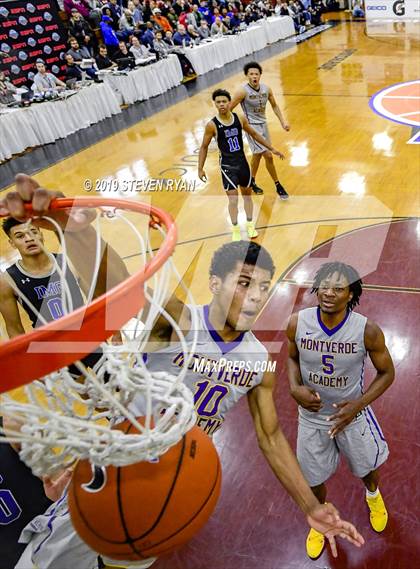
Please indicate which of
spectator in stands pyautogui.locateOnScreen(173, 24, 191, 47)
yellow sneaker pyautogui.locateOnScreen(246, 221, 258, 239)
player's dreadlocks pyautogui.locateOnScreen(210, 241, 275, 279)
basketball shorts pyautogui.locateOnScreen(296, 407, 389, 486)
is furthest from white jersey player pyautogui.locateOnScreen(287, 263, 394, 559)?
spectator in stands pyautogui.locateOnScreen(173, 24, 191, 47)

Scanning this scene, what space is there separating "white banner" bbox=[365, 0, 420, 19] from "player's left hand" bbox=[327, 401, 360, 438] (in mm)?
22359

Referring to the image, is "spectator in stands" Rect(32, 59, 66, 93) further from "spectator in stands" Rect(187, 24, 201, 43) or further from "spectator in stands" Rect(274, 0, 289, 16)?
"spectator in stands" Rect(274, 0, 289, 16)

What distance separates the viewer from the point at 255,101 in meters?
6.94

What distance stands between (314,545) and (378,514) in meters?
0.42

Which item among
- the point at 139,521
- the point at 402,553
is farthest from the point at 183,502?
the point at 402,553

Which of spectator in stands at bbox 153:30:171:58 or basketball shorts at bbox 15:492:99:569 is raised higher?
spectator in stands at bbox 153:30:171:58

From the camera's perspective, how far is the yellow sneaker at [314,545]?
2.80 m

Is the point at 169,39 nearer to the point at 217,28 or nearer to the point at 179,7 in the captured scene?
the point at 217,28

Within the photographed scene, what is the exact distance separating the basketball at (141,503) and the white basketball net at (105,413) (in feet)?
0.25

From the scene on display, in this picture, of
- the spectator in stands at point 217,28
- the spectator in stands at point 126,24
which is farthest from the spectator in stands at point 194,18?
the spectator in stands at point 126,24

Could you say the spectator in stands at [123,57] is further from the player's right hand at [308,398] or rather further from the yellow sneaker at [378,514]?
the yellow sneaker at [378,514]

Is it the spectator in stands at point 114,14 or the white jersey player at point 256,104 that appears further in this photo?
the spectator in stands at point 114,14

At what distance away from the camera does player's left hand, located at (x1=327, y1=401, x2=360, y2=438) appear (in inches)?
101

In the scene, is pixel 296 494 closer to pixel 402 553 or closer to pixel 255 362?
pixel 255 362
